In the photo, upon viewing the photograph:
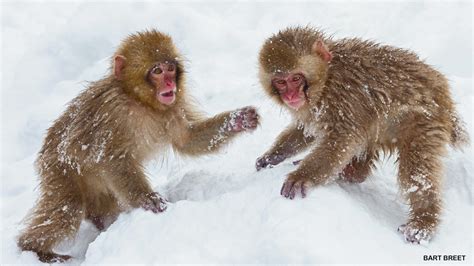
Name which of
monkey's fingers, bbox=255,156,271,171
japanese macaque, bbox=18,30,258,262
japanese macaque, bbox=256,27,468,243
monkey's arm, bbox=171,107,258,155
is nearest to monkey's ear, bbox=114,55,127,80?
japanese macaque, bbox=18,30,258,262

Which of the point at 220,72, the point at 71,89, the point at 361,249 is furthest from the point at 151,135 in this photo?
the point at 71,89

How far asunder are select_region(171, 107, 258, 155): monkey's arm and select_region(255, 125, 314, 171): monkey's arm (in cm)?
33

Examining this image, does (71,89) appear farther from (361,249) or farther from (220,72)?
(361,249)

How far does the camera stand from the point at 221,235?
453cm

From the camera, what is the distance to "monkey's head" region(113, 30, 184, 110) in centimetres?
542

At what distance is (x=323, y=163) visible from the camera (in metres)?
5.13

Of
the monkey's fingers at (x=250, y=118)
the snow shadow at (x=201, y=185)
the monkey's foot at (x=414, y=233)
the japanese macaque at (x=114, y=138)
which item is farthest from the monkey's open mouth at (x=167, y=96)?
the monkey's foot at (x=414, y=233)

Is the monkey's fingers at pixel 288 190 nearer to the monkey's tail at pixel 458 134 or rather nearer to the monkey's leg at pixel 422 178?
the monkey's leg at pixel 422 178

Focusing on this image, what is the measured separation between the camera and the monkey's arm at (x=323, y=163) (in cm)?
489

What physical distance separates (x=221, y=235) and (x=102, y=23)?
21.7 feet

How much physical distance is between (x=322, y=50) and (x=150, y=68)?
4.25ft

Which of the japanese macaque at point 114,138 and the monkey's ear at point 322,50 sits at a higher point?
the monkey's ear at point 322,50

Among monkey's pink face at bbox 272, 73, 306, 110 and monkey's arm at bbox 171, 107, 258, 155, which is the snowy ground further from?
monkey's pink face at bbox 272, 73, 306, 110

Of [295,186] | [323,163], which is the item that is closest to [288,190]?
[295,186]
